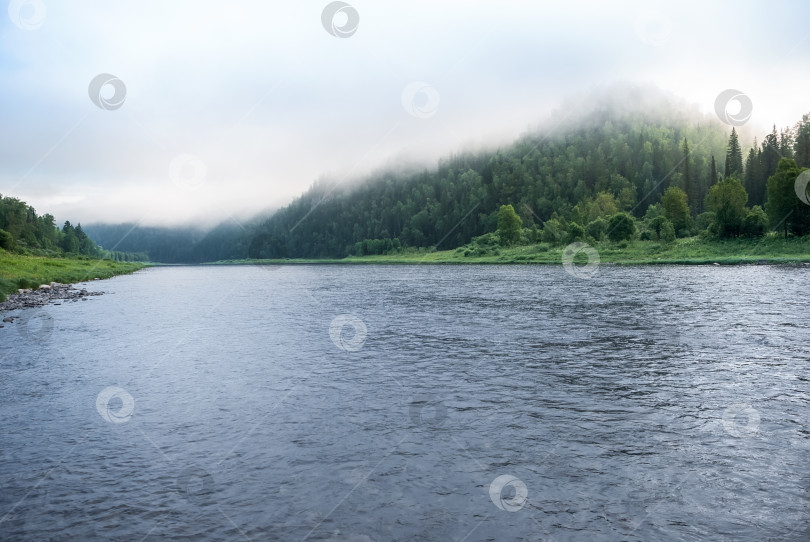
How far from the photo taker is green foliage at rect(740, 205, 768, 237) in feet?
374

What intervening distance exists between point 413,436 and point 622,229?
476 ft

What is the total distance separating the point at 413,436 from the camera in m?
13.8

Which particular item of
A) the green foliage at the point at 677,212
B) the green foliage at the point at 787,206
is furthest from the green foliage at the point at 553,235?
the green foliage at the point at 787,206

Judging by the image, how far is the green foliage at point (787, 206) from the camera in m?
106

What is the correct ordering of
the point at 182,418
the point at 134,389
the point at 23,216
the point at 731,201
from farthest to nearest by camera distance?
the point at 23,216 < the point at 731,201 < the point at 134,389 < the point at 182,418

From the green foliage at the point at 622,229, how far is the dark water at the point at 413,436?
12137 cm

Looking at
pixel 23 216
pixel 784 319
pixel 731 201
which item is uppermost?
pixel 23 216

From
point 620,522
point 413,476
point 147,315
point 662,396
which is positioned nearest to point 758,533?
point 620,522

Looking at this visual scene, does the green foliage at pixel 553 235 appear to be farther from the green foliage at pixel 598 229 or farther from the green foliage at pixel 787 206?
the green foliage at pixel 787 206

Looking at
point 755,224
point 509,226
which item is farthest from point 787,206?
point 509,226

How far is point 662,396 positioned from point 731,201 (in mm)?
123422

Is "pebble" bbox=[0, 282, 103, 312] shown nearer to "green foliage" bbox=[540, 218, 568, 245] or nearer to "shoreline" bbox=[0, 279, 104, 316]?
"shoreline" bbox=[0, 279, 104, 316]

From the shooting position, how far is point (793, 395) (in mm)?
16359

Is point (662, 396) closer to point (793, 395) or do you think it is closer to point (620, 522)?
point (793, 395)
